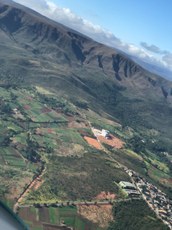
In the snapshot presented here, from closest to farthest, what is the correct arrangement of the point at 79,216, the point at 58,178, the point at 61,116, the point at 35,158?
1. the point at 79,216
2. the point at 58,178
3. the point at 35,158
4. the point at 61,116

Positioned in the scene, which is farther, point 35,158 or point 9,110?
point 9,110

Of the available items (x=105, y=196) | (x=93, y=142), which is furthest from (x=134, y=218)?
(x=93, y=142)

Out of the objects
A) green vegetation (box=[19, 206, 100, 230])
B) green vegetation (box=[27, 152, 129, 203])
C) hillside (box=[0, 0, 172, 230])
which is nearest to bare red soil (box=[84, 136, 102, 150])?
hillside (box=[0, 0, 172, 230])

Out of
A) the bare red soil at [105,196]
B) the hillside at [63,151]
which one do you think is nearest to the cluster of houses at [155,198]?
the hillside at [63,151]

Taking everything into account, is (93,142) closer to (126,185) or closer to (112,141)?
(112,141)

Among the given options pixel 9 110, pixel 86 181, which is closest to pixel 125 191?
pixel 86 181

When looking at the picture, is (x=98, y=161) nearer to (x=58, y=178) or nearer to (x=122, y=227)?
(x=58, y=178)
